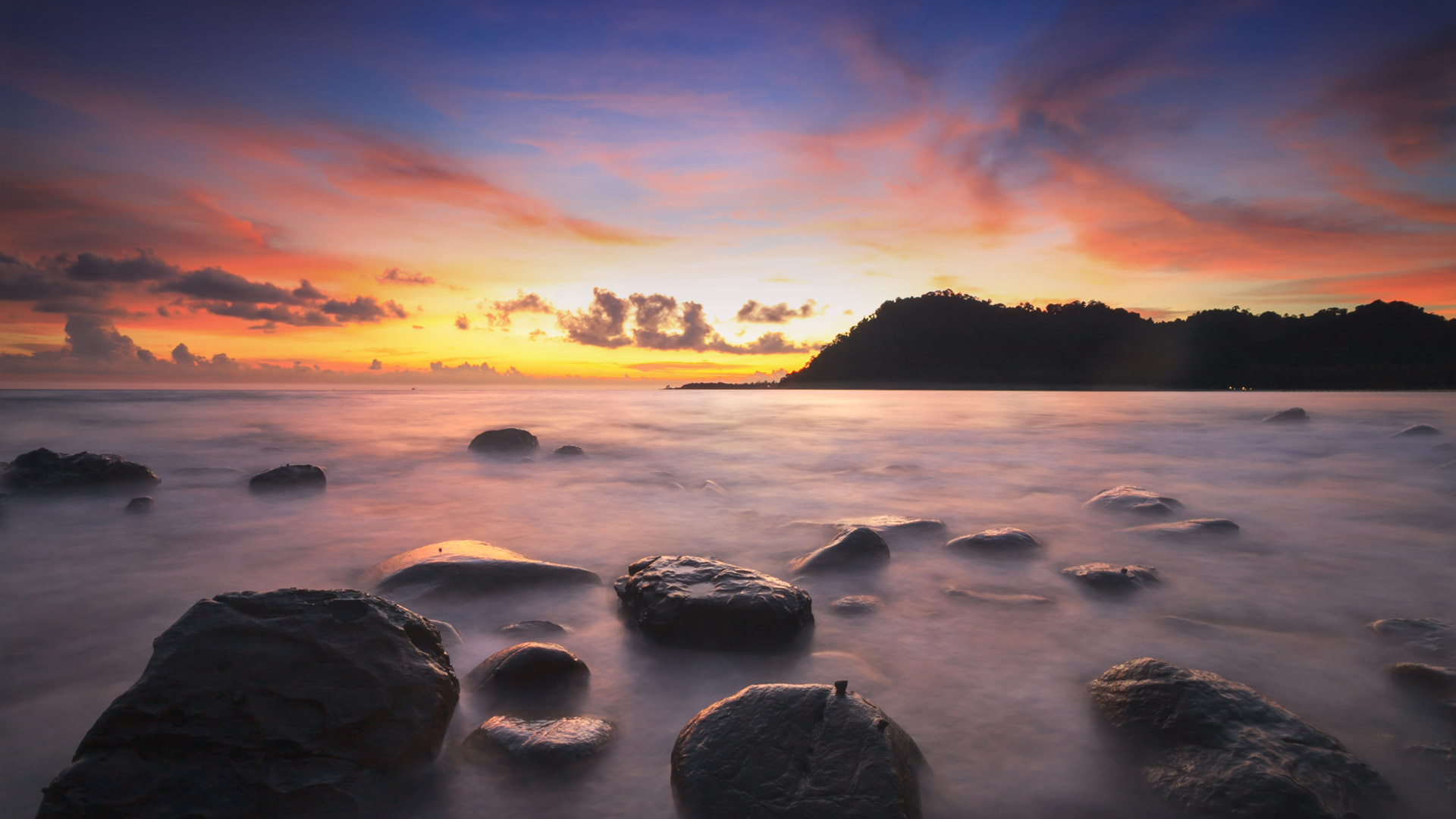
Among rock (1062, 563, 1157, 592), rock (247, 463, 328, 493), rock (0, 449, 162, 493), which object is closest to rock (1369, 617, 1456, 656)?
rock (1062, 563, 1157, 592)

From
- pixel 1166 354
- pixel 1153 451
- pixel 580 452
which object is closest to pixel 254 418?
pixel 580 452

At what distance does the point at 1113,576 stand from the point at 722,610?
287cm

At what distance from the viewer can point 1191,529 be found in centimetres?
566

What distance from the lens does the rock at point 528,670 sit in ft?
9.37

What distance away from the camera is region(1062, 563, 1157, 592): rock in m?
4.18

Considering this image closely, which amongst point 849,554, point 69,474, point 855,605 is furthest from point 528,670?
point 69,474

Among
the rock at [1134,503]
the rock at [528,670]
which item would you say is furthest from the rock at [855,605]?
the rock at [1134,503]

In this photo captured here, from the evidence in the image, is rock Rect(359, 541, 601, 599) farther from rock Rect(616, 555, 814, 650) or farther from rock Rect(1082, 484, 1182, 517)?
rock Rect(1082, 484, 1182, 517)

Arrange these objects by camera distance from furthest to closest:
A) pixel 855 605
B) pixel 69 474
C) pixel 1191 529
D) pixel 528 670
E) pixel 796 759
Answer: pixel 69 474 → pixel 1191 529 → pixel 855 605 → pixel 528 670 → pixel 796 759

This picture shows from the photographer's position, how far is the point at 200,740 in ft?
6.57

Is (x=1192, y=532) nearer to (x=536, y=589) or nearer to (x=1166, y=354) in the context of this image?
(x=536, y=589)

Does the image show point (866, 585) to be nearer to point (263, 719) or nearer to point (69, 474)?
point (263, 719)

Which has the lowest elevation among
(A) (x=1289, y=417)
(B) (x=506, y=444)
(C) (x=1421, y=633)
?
(B) (x=506, y=444)

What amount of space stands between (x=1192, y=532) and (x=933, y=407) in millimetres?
22598
